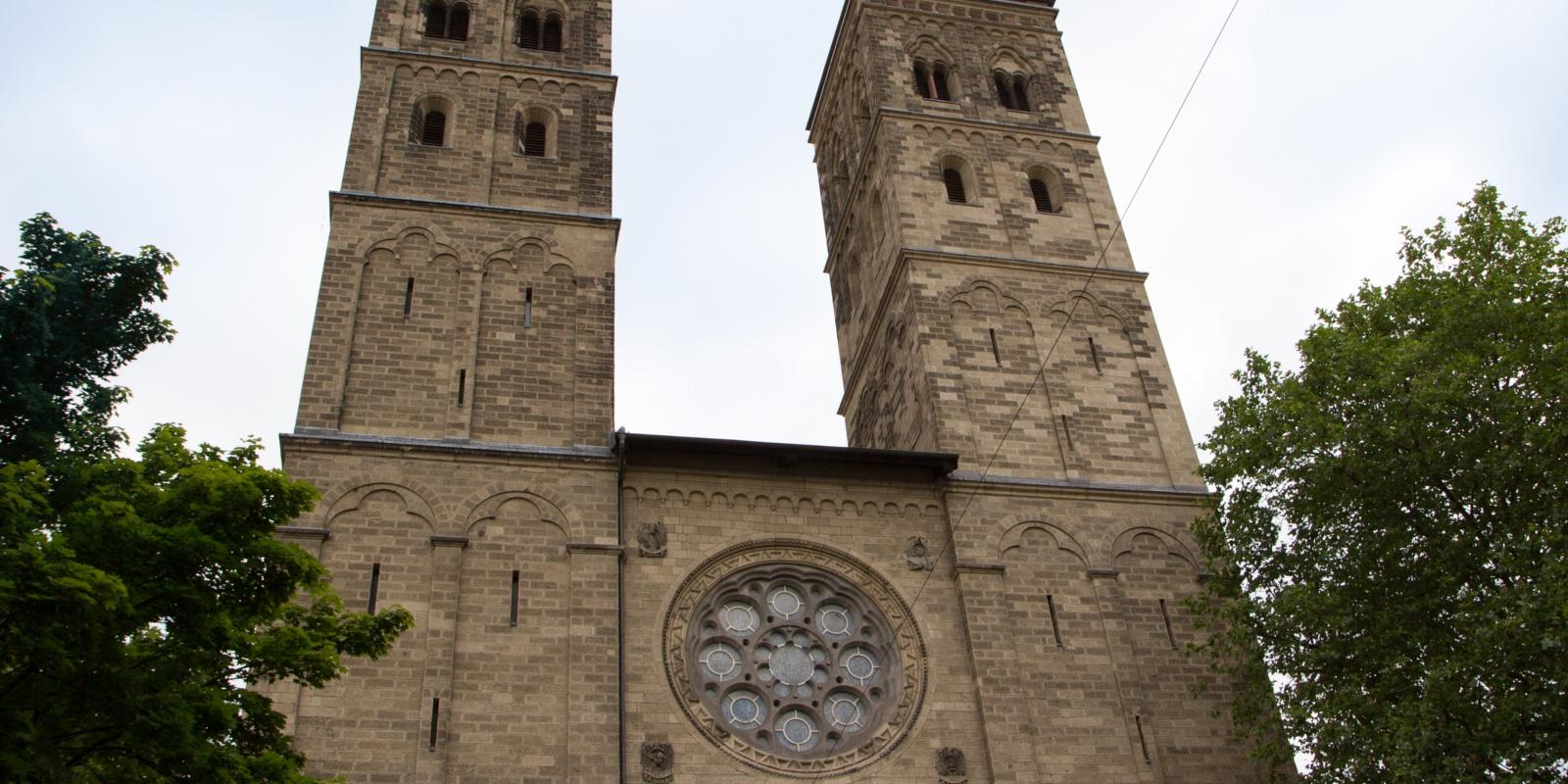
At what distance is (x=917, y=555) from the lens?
20.7 meters

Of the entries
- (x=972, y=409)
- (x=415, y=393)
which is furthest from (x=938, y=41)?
(x=415, y=393)

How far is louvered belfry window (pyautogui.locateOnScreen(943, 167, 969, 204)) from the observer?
2797 centimetres

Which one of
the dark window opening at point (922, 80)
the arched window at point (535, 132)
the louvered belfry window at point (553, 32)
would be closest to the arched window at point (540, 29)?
the louvered belfry window at point (553, 32)

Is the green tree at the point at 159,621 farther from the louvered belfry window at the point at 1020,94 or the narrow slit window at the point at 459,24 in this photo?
the louvered belfry window at the point at 1020,94

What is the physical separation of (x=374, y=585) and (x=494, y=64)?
12659mm

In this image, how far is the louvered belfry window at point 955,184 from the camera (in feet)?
91.8

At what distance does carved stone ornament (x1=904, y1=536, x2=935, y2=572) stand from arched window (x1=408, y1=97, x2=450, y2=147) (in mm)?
12020

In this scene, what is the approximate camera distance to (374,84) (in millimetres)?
25625

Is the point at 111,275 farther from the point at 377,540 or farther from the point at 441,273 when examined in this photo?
the point at 377,540

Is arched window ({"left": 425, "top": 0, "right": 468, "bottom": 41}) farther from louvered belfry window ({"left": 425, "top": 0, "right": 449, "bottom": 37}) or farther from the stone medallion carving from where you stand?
the stone medallion carving

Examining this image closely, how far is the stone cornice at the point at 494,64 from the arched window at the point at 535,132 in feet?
3.78

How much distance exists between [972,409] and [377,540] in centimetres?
1035

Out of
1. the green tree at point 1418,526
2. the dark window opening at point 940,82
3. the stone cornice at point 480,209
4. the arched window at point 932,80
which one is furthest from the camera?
the dark window opening at point 940,82

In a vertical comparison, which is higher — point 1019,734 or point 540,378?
point 540,378
